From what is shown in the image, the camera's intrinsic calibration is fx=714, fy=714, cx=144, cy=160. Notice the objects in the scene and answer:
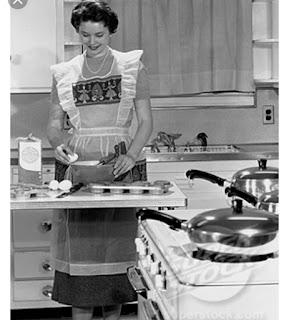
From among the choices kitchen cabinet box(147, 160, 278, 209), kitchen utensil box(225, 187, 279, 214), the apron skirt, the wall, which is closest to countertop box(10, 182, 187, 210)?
the apron skirt

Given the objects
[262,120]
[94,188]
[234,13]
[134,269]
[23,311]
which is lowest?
[23,311]

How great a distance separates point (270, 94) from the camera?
340 cm

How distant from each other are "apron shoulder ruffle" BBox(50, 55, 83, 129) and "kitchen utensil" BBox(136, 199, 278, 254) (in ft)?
4.13

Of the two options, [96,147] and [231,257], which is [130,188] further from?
[231,257]

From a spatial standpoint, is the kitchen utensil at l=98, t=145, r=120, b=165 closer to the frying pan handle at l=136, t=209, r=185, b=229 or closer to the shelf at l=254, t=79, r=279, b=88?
the frying pan handle at l=136, t=209, r=185, b=229

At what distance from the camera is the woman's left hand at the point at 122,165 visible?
2.02 meters

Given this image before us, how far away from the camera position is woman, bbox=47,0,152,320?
6.72 feet

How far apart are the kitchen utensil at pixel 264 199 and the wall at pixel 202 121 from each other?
84.3 inches

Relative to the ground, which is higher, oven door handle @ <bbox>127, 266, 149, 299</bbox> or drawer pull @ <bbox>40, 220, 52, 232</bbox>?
oven door handle @ <bbox>127, 266, 149, 299</bbox>

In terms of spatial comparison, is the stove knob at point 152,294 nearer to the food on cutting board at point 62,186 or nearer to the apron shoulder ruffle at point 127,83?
the food on cutting board at point 62,186

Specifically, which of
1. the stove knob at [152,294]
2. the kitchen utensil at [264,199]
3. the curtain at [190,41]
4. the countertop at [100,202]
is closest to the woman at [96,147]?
the countertop at [100,202]
